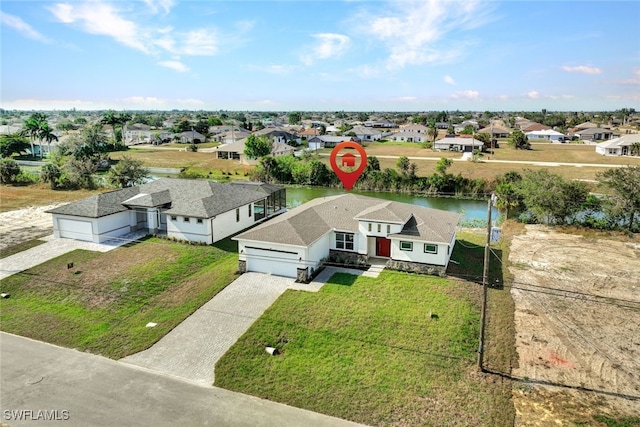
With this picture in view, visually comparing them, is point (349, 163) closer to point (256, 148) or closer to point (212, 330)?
point (212, 330)

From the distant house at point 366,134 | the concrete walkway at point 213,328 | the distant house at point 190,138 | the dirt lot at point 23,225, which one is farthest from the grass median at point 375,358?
the distant house at point 190,138

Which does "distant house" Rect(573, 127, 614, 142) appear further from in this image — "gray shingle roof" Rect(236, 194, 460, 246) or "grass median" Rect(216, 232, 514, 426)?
"grass median" Rect(216, 232, 514, 426)

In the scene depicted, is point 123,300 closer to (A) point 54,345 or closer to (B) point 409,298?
(A) point 54,345

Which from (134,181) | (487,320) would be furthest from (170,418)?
(134,181)

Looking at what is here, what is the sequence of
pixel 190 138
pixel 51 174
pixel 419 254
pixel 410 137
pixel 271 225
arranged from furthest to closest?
pixel 190 138
pixel 410 137
pixel 51 174
pixel 271 225
pixel 419 254

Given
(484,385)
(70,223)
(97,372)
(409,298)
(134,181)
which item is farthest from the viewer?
(134,181)

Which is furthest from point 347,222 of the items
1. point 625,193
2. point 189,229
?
point 625,193
